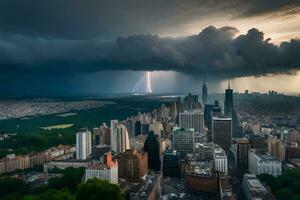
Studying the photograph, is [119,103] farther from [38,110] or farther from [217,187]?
[217,187]

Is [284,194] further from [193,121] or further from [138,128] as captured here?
[138,128]

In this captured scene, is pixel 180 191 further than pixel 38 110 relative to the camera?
No

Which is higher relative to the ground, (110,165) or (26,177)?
(110,165)

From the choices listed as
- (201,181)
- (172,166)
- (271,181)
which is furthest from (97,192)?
(172,166)

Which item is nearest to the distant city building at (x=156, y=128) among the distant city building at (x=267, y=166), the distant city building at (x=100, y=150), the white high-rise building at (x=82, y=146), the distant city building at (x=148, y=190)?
the distant city building at (x=100, y=150)

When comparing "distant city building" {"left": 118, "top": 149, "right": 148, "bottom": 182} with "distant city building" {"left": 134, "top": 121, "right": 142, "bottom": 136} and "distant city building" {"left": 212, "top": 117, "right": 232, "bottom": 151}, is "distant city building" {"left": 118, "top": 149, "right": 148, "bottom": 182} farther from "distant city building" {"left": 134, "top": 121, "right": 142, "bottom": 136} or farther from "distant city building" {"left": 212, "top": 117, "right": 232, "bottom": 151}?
"distant city building" {"left": 134, "top": 121, "right": 142, "bottom": 136}

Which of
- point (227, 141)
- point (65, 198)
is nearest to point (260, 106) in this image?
point (227, 141)

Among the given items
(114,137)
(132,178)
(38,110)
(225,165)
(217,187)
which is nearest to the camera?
(217,187)
